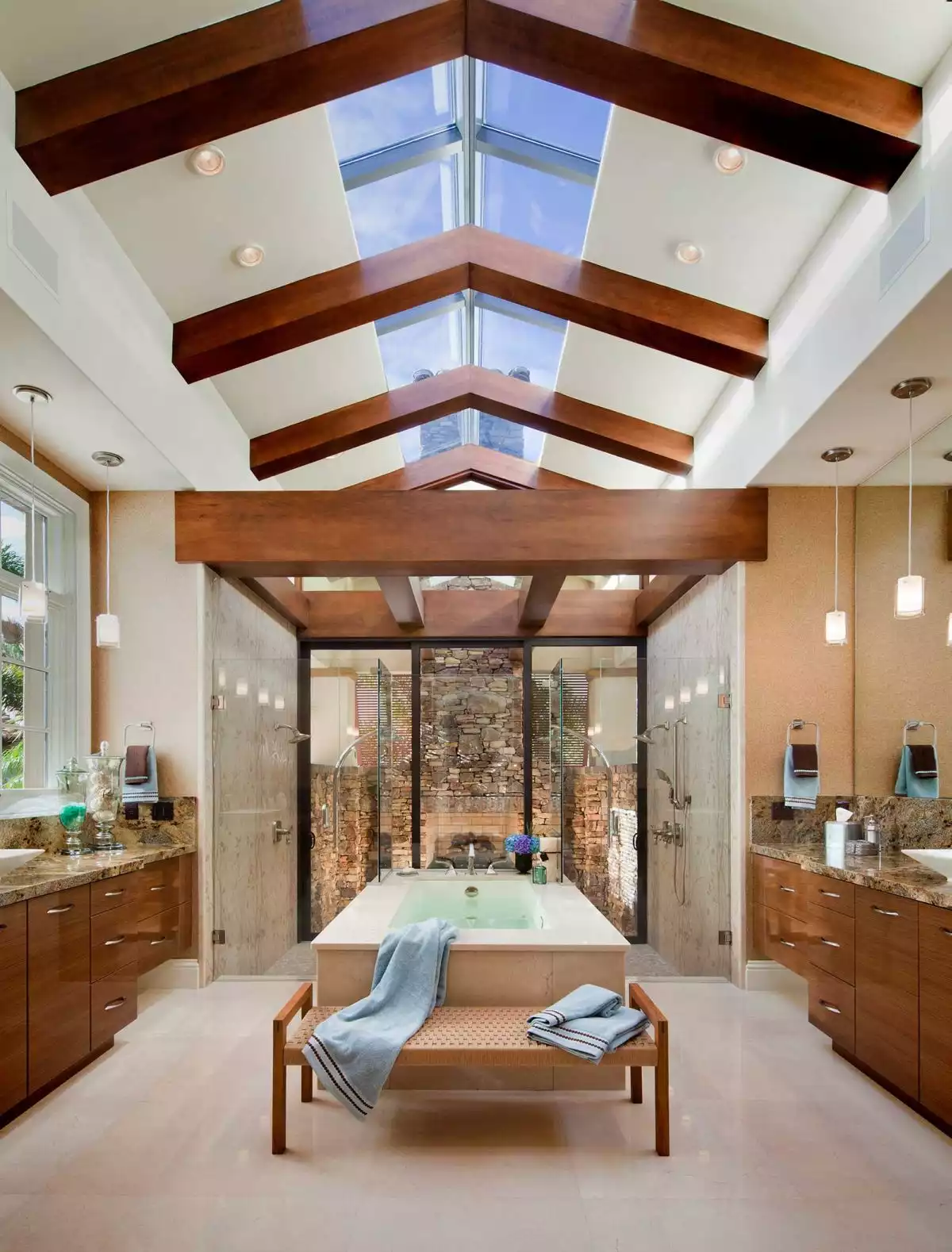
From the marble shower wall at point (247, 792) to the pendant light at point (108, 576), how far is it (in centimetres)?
47

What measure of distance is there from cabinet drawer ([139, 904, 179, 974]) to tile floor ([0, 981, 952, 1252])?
0.53m

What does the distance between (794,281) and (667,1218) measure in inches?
129

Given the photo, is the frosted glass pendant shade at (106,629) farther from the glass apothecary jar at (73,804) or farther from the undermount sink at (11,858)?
the undermount sink at (11,858)

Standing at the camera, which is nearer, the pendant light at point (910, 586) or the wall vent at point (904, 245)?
the wall vent at point (904, 245)

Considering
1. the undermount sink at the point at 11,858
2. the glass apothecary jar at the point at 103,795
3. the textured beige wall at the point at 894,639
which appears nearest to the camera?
the undermount sink at the point at 11,858

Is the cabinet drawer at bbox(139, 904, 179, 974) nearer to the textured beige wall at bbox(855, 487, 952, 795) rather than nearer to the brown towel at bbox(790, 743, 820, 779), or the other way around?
the brown towel at bbox(790, 743, 820, 779)

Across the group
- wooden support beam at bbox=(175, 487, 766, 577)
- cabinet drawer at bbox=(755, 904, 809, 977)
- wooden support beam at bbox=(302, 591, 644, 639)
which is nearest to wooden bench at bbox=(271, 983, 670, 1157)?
cabinet drawer at bbox=(755, 904, 809, 977)

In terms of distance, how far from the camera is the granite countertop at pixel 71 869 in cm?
299

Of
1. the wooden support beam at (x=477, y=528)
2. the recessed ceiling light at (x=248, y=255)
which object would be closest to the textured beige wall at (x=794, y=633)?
the wooden support beam at (x=477, y=528)

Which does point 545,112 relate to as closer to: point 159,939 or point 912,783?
point 912,783

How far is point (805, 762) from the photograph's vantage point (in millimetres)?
4328

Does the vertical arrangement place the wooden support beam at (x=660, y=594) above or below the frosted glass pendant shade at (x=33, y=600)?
above

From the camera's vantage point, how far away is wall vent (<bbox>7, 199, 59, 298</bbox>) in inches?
102

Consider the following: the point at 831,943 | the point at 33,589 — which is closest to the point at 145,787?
the point at 33,589
